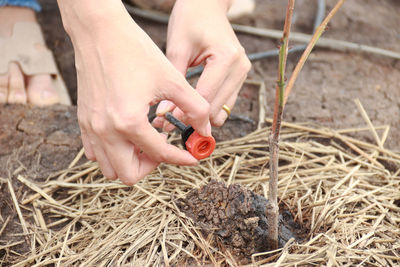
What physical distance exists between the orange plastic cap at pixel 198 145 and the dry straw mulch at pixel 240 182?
188 millimetres

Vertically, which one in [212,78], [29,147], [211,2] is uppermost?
[211,2]

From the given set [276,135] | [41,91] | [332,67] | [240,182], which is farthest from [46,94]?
[332,67]

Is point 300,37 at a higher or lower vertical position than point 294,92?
higher

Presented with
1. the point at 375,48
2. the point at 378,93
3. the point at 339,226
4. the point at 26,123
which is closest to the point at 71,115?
the point at 26,123

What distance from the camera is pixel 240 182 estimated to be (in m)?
1.39

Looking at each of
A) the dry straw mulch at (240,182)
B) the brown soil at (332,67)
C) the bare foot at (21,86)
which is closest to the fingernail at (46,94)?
the bare foot at (21,86)

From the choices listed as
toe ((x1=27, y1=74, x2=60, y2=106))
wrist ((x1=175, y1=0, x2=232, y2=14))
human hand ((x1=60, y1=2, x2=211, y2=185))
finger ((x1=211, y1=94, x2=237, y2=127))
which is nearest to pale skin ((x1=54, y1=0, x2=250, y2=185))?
human hand ((x1=60, y1=2, x2=211, y2=185))

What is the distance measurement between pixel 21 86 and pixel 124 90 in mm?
1143

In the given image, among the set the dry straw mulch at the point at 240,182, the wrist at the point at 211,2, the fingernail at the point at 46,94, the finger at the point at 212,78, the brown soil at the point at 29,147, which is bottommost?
the brown soil at the point at 29,147

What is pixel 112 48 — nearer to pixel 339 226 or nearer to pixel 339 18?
pixel 339 226

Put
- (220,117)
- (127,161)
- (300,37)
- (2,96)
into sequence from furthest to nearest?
(300,37), (2,96), (220,117), (127,161)

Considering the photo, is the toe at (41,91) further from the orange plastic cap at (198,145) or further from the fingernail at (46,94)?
the orange plastic cap at (198,145)

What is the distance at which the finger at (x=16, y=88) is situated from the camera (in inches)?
74.5

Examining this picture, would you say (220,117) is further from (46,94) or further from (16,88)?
(16,88)
